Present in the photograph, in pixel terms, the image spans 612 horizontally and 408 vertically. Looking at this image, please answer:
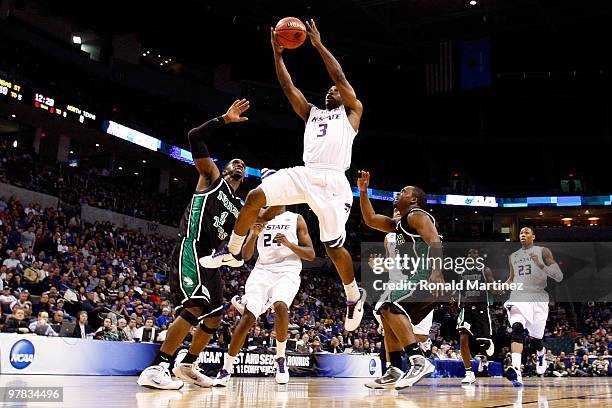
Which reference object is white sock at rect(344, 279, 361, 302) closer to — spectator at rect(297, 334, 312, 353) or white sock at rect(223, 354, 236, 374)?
white sock at rect(223, 354, 236, 374)

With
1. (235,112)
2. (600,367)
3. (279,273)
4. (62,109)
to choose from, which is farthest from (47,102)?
(600,367)

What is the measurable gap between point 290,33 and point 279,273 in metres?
3.15

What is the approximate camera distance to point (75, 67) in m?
22.8

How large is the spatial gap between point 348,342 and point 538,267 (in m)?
12.0

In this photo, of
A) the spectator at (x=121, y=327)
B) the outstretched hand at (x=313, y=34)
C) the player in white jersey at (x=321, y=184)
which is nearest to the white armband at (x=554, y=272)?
the player in white jersey at (x=321, y=184)

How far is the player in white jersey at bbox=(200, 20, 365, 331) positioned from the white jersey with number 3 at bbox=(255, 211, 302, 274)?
217 centimetres

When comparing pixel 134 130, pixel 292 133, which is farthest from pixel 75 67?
pixel 292 133

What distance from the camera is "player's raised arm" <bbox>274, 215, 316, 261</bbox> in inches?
273

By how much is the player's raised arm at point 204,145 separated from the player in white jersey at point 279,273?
4.94ft

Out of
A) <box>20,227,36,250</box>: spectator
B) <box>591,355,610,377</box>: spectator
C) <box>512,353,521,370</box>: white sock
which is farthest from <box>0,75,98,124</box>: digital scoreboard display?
<box>591,355,610,377</box>: spectator

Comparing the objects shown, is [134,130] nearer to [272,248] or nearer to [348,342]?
[348,342]

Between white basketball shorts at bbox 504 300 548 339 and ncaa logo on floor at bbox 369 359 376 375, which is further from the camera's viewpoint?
ncaa logo on floor at bbox 369 359 376 375

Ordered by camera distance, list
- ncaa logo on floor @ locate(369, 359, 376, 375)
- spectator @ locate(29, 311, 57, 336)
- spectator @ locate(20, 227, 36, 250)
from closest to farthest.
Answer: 1. spectator @ locate(29, 311, 57, 336)
2. ncaa logo on floor @ locate(369, 359, 376, 375)
3. spectator @ locate(20, 227, 36, 250)

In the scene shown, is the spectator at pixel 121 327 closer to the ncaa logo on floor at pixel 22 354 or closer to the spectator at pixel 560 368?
the ncaa logo on floor at pixel 22 354
